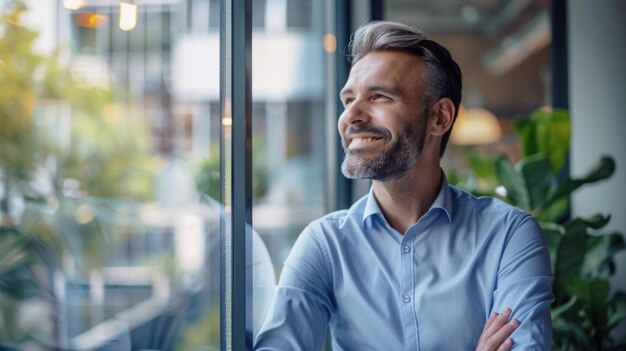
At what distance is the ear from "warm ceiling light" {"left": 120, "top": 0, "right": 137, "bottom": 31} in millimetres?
894

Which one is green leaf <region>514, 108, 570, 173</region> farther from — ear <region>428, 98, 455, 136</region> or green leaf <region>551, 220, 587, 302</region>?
ear <region>428, 98, 455, 136</region>

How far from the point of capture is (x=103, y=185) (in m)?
2.49

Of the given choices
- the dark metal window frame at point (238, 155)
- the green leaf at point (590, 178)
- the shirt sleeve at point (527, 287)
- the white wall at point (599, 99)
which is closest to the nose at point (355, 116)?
the dark metal window frame at point (238, 155)

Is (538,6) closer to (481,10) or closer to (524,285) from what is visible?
(481,10)

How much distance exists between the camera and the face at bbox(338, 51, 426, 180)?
173cm

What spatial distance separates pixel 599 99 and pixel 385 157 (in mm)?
2202

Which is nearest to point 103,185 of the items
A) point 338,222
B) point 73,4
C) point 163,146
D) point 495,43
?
point 73,4

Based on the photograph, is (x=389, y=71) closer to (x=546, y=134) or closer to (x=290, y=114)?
(x=546, y=134)

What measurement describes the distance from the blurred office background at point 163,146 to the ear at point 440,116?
0.46 metres

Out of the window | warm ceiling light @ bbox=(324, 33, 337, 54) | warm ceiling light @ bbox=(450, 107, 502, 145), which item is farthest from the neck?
warm ceiling light @ bbox=(450, 107, 502, 145)

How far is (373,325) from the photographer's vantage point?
170 cm

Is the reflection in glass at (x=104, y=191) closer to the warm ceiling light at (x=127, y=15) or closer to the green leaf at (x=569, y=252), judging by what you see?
the warm ceiling light at (x=127, y=15)

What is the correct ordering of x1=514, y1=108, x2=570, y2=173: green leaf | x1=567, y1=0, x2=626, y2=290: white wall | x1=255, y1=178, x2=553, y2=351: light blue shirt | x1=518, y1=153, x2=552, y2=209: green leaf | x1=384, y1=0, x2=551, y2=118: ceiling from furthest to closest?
x1=384, y1=0, x2=551, y2=118: ceiling, x1=567, y1=0, x2=626, y2=290: white wall, x1=514, y1=108, x2=570, y2=173: green leaf, x1=518, y1=153, x2=552, y2=209: green leaf, x1=255, y1=178, x2=553, y2=351: light blue shirt

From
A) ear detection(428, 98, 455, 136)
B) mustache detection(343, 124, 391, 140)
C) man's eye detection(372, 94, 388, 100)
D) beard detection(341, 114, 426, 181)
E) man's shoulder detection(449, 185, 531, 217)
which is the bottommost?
man's shoulder detection(449, 185, 531, 217)
